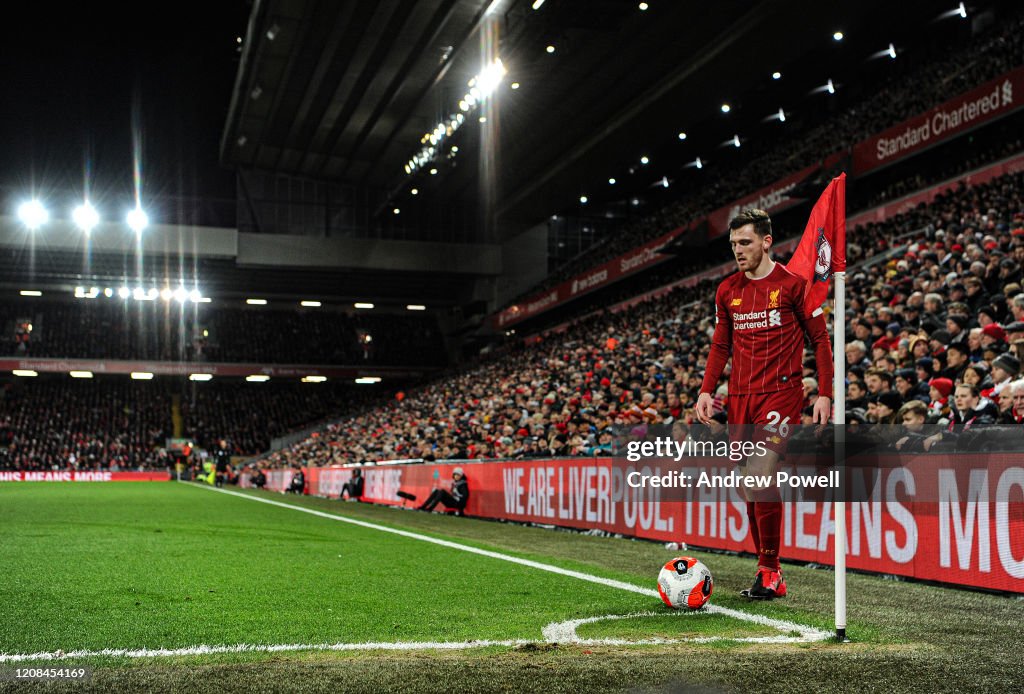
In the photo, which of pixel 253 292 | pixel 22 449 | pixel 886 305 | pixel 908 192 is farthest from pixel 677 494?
pixel 253 292

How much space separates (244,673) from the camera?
3627 millimetres

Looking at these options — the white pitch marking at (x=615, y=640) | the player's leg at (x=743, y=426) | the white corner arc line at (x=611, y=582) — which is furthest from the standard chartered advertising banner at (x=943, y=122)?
the white pitch marking at (x=615, y=640)

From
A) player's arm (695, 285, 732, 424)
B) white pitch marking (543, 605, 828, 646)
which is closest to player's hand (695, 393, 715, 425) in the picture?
player's arm (695, 285, 732, 424)

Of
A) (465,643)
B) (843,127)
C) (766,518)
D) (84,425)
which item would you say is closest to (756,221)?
(766,518)

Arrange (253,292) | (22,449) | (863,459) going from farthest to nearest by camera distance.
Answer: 1. (253,292)
2. (22,449)
3. (863,459)

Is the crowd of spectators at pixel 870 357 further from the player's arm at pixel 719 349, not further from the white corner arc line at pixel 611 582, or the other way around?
the white corner arc line at pixel 611 582

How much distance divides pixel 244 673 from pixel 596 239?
43.8 meters

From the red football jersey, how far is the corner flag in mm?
359

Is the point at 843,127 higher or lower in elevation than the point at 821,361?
higher

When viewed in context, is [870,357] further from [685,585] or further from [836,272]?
[836,272]

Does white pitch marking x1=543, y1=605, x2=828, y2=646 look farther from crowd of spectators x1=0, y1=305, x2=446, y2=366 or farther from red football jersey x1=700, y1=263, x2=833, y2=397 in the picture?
crowd of spectators x1=0, y1=305, x2=446, y2=366

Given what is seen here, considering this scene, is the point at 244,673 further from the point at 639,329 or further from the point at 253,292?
the point at 253,292

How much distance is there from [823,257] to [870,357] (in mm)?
8178

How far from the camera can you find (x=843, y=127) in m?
26.0
